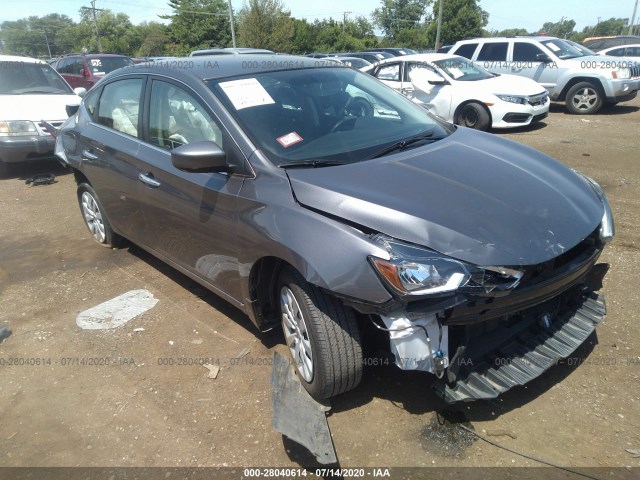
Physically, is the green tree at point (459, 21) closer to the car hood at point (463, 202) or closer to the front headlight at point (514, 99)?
the front headlight at point (514, 99)

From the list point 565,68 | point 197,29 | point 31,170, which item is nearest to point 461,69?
point 565,68

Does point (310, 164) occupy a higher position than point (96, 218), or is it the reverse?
point (310, 164)

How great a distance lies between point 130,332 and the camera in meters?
3.57

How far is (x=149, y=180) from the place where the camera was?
3502mm

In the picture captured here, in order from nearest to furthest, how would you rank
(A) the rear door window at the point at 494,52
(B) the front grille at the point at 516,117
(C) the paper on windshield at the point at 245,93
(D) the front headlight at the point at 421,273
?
(D) the front headlight at the point at 421,273 → (C) the paper on windshield at the point at 245,93 → (B) the front grille at the point at 516,117 → (A) the rear door window at the point at 494,52

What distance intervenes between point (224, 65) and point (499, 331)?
8.07 feet

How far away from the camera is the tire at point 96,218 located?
4.71 metres

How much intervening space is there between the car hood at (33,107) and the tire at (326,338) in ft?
22.4

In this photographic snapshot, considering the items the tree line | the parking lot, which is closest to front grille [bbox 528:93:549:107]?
the parking lot

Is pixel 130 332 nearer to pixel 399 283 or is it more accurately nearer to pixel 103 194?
pixel 103 194

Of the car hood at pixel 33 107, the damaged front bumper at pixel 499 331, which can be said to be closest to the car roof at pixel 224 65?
the damaged front bumper at pixel 499 331

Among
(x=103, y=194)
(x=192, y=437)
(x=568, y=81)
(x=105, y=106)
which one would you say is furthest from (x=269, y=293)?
(x=568, y=81)

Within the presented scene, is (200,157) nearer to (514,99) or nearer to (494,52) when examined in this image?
(514,99)

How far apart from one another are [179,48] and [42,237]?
47.4m
